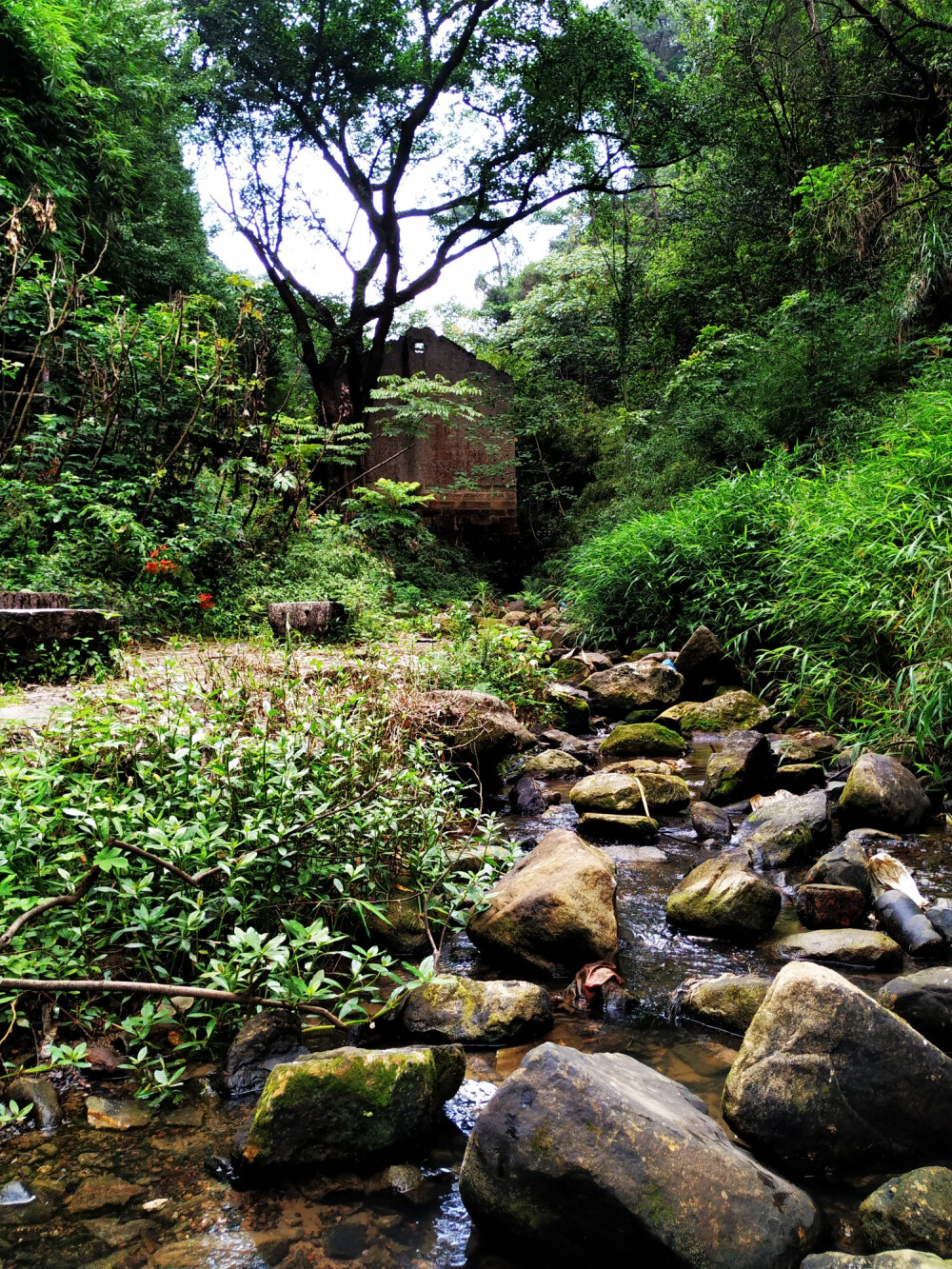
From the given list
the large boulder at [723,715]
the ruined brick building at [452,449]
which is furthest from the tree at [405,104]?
the large boulder at [723,715]

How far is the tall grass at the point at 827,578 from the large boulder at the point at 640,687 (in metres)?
0.69

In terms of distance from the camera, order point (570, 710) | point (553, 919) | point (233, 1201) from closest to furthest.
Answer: point (233, 1201) → point (553, 919) → point (570, 710)

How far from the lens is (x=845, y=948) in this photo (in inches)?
105

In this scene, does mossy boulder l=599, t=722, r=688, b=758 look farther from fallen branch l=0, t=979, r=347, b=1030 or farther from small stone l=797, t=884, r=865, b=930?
fallen branch l=0, t=979, r=347, b=1030

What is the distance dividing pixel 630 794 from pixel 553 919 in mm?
1688

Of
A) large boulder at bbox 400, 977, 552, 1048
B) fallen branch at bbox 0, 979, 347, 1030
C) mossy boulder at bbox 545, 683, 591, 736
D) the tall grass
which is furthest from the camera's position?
mossy boulder at bbox 545, 683, 591, 736

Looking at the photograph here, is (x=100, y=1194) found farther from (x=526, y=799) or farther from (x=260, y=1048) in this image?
(x=526, y=799)

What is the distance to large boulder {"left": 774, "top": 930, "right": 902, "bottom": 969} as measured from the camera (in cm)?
261

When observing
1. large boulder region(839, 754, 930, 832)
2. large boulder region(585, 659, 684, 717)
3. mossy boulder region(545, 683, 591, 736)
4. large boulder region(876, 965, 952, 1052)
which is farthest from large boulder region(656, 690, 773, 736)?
large boulder region(876, 965, 952, 1052)

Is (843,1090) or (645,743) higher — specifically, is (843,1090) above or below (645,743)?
above

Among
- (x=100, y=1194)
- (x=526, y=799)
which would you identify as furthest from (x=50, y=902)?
(x=526, y=799)

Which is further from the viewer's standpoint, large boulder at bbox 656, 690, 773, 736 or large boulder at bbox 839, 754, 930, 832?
large boulder at bbox 656, 690, 773, 736

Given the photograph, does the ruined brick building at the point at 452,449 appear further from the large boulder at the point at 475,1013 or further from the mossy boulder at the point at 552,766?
the large boulder at the point at 475,1013

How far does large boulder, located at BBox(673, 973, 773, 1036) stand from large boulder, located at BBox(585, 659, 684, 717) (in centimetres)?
418
